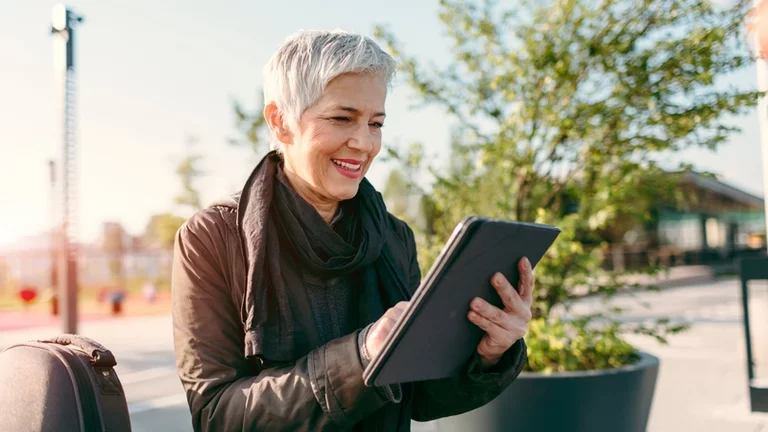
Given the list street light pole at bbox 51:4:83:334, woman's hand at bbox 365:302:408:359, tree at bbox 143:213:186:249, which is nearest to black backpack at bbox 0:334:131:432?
woman's hand at bbox 365:302:408:359

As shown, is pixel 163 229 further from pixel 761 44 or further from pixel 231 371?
pixel 231 371

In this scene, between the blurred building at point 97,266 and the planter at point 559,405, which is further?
the blurred building at point 97,266

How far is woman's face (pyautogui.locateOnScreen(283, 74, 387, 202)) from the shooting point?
1.44 meters

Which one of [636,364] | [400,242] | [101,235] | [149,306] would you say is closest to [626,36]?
[636,364]

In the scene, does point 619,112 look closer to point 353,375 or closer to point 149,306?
point 353,375

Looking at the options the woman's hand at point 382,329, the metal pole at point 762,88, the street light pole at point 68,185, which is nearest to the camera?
the woman's hand at point 382,329

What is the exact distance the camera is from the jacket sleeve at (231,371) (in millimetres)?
1234

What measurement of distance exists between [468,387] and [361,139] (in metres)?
0.62

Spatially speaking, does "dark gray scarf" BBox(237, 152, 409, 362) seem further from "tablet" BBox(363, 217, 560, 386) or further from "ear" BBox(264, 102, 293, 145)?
"tablet" BBox(363, 217, 560, 386)

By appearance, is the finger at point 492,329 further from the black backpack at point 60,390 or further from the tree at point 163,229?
the tree at point 163,229

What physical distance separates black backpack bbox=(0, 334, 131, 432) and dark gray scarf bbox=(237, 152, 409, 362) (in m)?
0.29

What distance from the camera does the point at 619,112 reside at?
4039 mm

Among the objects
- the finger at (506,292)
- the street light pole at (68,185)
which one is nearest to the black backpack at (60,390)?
the finger at (506,292)

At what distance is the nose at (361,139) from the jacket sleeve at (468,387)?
52cm
